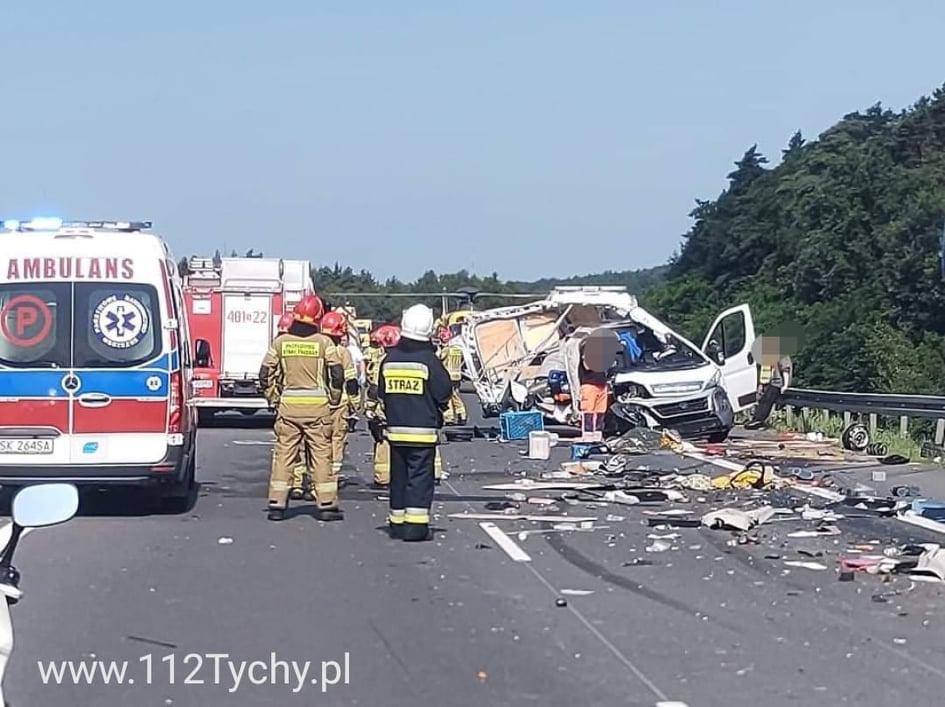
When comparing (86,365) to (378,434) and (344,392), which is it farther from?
(378,434)

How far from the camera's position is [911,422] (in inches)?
1341

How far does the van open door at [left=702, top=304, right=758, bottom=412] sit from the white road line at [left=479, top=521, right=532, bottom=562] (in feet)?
38.3

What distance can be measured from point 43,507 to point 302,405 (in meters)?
8.48

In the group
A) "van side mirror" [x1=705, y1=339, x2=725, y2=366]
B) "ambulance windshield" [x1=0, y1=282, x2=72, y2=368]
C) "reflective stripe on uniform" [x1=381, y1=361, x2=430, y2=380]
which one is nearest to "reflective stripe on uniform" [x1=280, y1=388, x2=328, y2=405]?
"reflective stripe on uniform" [x1=381, y1=361, x2=430, y2=380]

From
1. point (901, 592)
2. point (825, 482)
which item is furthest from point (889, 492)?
point (901, 592)

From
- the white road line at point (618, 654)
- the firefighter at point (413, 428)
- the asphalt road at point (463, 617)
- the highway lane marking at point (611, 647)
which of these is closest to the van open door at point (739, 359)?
the asphalt road at point (463, 617)

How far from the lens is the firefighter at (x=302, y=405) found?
42.9 feet

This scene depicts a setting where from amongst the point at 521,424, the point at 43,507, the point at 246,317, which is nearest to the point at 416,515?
the point at 43,507

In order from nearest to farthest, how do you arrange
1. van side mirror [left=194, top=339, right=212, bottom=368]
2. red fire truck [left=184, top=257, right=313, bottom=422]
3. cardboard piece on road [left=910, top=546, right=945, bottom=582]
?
cardboard piece on road [left=910, top=546, right=945, bottom=582], van side mirror [left=194, top=339, right=212, bottom=368], red fire truck [left=184, top=257, right=313, bottom=422]

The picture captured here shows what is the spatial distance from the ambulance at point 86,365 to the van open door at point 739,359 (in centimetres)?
1274

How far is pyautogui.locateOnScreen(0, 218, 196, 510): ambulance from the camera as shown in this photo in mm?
13133

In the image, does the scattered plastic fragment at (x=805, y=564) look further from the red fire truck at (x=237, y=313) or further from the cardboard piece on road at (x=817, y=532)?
the red fire truck at (x=237, y=313)

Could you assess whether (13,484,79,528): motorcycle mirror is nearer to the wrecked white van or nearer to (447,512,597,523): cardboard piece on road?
(447,512,597,523): cardboard piece on road

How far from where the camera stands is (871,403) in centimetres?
2416
